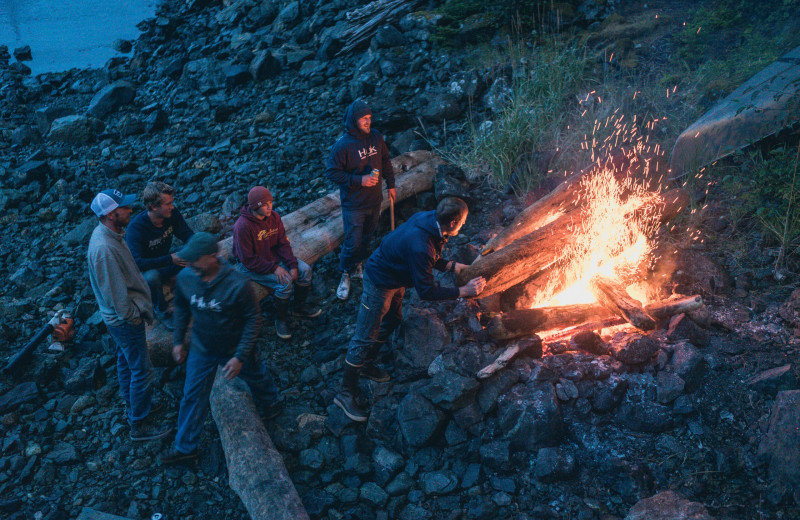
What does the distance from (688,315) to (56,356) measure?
655 centimetres

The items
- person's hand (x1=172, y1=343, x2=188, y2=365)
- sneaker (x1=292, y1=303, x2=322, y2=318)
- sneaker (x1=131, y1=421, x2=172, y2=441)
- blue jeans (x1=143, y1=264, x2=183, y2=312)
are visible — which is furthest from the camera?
sneaker (x1=292, y1=303, x2=322, y2=318)

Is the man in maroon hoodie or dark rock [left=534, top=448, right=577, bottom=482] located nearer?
dark rock [left=534, top=448, right=577, bottom=482]

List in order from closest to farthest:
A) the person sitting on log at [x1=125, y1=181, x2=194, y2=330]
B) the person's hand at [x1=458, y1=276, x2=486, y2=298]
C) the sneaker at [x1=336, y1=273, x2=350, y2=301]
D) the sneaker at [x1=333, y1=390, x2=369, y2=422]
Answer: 1. the person's hand at [x1=458, y1=276, x2=486, y2=298]
2. the sneaker at [x1=333, y1=390, x2=369, y2=422]
3. the person sitting on log at [x1=125, y1=181, x2=194, y2=330]
4. the sneaker at [x1=336, y1=273, x2=350, y2=301]

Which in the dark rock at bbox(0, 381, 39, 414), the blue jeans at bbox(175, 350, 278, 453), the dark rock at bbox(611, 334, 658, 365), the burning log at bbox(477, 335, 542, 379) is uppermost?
the dark rock at bbox(0, 381, 39, 414)

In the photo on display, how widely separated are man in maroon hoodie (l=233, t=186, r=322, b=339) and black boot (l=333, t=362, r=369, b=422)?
48.0 inches

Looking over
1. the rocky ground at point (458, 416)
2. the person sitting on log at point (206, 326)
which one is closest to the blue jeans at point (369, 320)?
the rocky ground at point (458, 416)

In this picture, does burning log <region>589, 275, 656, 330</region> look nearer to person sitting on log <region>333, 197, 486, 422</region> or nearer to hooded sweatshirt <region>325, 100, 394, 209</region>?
person sitting on log <region>333, 197, 486, 422</region>

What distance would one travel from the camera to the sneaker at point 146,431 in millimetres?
4266

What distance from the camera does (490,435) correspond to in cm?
409

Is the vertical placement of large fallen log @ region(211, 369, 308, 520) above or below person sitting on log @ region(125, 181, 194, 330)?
below

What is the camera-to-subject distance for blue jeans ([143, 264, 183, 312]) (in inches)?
189

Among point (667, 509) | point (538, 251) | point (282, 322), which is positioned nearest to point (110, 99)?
point (282, 322)

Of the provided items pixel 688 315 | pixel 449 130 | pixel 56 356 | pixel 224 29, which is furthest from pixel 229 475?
pixel 224 29

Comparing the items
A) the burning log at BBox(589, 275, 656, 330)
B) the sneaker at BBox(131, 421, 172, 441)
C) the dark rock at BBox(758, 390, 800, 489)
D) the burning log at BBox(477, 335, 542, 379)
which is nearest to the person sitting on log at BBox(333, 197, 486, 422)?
the burning log at BBox(477, 335, 542, 379)
